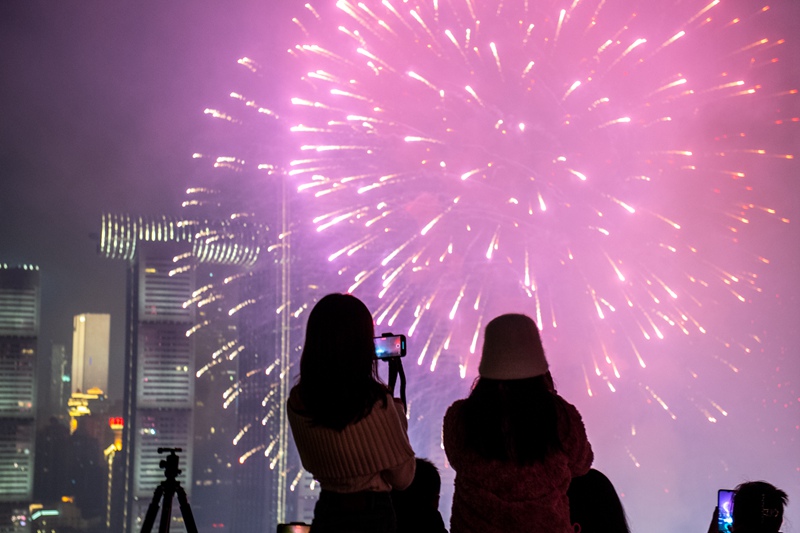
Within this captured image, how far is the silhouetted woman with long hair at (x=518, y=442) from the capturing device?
5.98 feet

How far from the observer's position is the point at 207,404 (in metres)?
20.5

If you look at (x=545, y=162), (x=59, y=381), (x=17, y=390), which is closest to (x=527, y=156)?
(x=545, y=162)

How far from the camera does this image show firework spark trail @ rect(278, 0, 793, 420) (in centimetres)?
1105

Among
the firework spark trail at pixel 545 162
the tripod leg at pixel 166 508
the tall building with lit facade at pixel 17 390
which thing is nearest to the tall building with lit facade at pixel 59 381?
the tall building with lit facade at pixel 17 390

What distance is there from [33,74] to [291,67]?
3.98 metres

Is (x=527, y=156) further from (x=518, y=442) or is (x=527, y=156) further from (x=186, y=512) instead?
(x=518, y=442)

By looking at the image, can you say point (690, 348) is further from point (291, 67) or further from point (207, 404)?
point (207, 404)

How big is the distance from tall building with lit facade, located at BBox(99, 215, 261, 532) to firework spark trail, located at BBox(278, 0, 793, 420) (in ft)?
8.56

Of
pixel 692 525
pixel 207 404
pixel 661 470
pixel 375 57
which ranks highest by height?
pixel 375 57

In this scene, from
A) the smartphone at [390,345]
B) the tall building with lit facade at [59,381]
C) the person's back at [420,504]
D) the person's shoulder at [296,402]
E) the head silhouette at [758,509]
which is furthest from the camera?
the tall building with lit facade at [59,381]

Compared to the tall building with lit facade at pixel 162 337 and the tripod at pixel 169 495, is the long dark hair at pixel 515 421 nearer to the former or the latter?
the tripod at pixel 169 495

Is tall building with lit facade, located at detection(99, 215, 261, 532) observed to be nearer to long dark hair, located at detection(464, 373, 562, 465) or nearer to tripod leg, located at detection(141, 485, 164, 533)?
tripod leg, located at detection(141, 485, 164, 533)

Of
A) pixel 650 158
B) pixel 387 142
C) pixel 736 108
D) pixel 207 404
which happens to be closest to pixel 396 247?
pixel 387 142

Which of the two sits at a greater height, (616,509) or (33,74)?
(33,74)
